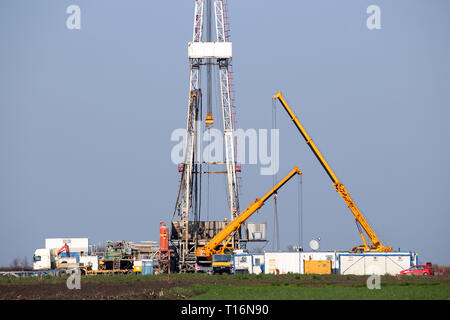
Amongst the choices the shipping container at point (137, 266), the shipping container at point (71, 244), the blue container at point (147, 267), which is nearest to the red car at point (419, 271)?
the blue container at point (147, 267)

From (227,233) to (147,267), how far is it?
34.3 ft

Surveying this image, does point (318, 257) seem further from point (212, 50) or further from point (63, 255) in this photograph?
point (63, 255)

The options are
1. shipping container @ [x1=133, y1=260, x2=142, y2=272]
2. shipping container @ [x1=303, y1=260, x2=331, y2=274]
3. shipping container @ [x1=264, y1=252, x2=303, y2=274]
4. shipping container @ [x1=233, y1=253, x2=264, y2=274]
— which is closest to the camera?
shipping container @ [x1=303, y1=260, x2=331, y2=274]

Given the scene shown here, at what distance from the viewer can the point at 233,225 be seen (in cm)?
9394

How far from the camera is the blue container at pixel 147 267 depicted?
291 ft

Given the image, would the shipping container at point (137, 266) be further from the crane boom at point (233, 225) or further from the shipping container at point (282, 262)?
the shipping container at point (282, 262)

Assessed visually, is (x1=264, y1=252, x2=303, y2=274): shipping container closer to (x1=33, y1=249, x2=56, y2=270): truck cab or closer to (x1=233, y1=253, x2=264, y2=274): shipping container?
(x1=233, y1=253, x2=264, y2=274): shipping container

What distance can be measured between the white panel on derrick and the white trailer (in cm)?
3213

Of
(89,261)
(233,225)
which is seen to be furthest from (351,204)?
(89,261)

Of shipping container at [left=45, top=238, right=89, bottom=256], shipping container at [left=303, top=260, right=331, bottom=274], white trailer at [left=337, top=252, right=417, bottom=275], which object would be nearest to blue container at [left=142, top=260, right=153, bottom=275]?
shipping container at [left=45, top=238, right=89, bottom=256]

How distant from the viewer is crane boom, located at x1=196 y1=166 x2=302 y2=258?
3652 inches

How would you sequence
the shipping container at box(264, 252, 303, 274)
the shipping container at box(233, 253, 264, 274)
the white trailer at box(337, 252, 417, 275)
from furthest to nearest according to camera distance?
the shipping container at box(233, 253, 264, 274)
the shipping container at box(264, 252, 303, 274)
the white trailer at box(337, 252, 417, 275)

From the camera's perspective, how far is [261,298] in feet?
147

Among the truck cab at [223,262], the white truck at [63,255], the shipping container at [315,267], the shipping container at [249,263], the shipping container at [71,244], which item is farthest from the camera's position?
the shipping container at [71,244]
